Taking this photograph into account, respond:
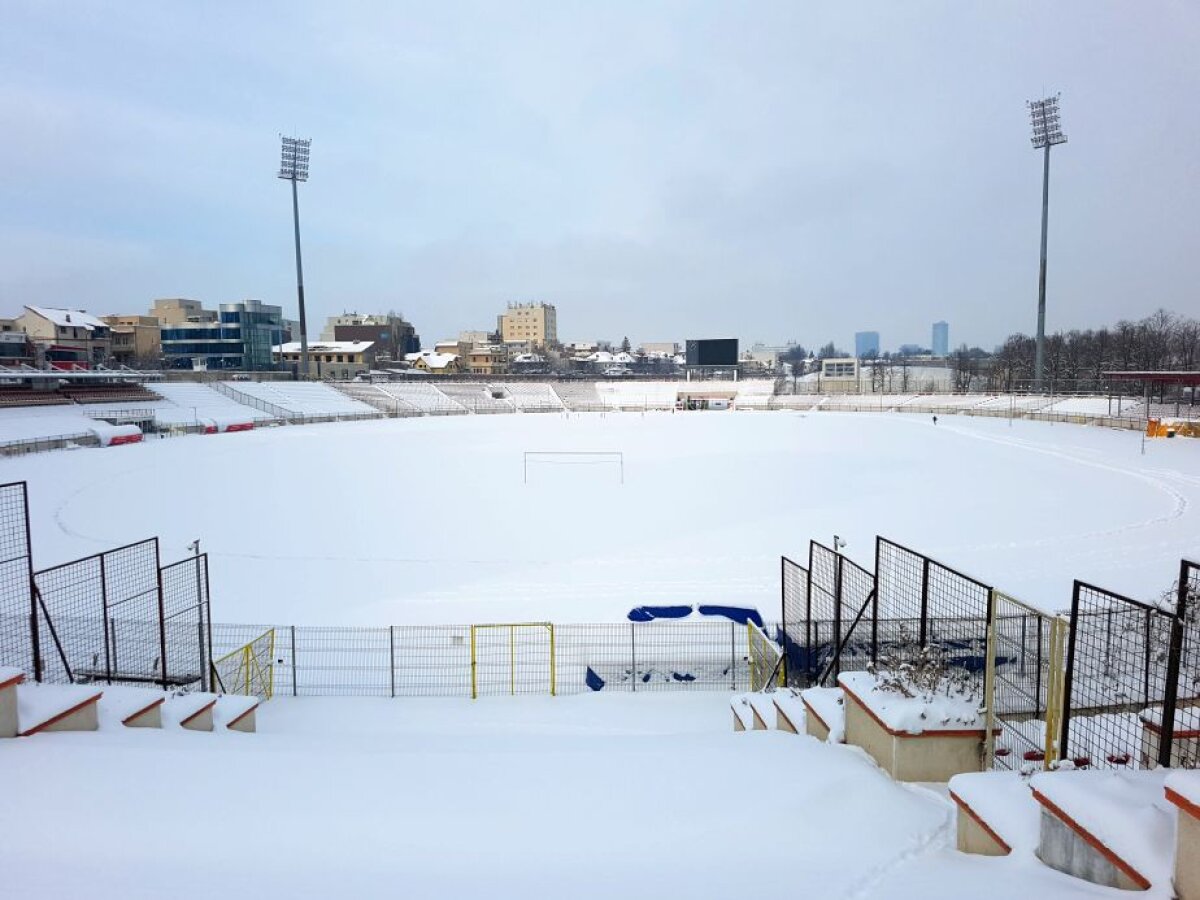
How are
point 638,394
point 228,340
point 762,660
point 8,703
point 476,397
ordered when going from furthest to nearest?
point 228,340 < point 638,394 < point 476,397 < point 762,660 < point 8,703

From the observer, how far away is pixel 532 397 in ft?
283

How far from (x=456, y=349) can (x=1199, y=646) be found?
16621cm

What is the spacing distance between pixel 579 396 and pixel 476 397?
1320 centimetres

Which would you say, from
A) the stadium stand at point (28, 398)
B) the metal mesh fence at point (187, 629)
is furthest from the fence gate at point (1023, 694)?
the stadium stand at point (28, 398)

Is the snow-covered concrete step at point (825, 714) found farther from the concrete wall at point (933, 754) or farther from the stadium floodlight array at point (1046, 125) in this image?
the stadium floodlight array at point (1046, 125)

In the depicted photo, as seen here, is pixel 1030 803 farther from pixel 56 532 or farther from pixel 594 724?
pixel 56 532

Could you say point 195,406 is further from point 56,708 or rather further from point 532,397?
point 56,708

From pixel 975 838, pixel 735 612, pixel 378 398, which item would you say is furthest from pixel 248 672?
pixel 378 398

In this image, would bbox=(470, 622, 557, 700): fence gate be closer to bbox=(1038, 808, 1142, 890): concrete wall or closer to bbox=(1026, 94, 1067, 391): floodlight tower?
bbox=(1038, 808, 1142, 890): concrete wall

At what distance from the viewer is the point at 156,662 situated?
9781 mm

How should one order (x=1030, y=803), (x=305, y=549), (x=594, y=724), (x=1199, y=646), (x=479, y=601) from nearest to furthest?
(x=1030, y=803) < (x=1199, y=646) < (x=594, y=724) < (x=479, y=601) < (x=305, y=549)

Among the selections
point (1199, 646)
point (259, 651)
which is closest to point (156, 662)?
point (259, 651)

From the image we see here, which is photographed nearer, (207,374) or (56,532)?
(56,532)

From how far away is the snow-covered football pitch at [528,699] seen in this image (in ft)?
13.0
